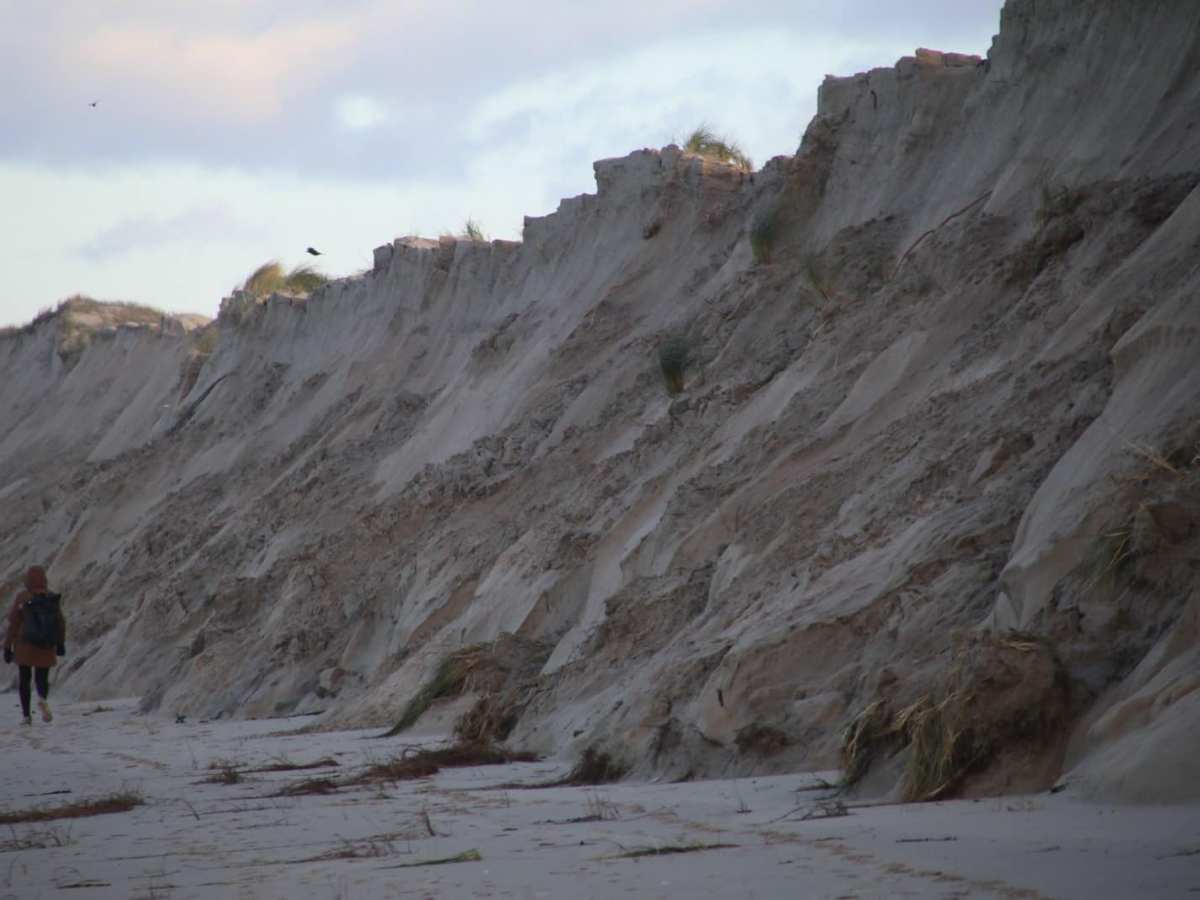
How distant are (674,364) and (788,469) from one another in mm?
3799

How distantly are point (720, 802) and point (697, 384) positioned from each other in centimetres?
785

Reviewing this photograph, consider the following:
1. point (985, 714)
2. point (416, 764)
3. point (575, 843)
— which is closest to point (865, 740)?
point (985, 714)

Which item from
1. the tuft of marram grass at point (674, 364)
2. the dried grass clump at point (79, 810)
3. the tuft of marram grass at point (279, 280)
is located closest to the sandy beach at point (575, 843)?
the dried grass clump at point (79, 810)

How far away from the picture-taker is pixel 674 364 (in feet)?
46.9

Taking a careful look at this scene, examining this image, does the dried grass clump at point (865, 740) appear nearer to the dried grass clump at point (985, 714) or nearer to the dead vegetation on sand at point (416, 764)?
the dried grass clump at point (985, 714)

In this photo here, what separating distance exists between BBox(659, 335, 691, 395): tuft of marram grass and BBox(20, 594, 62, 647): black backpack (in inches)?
220

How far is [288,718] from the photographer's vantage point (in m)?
13.0

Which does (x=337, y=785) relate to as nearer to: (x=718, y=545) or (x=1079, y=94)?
(x=718, y=545)

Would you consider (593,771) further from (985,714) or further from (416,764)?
(985,714)

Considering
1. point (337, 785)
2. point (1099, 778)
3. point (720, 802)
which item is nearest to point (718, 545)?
point (337, 785)

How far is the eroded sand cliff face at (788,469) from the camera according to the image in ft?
20.9

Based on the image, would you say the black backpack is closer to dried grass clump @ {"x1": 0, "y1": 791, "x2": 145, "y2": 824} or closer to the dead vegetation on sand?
the dead vegetation on sand

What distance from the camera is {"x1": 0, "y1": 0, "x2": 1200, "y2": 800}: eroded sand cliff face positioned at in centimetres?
638

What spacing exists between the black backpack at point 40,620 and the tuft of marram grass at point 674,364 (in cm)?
560
